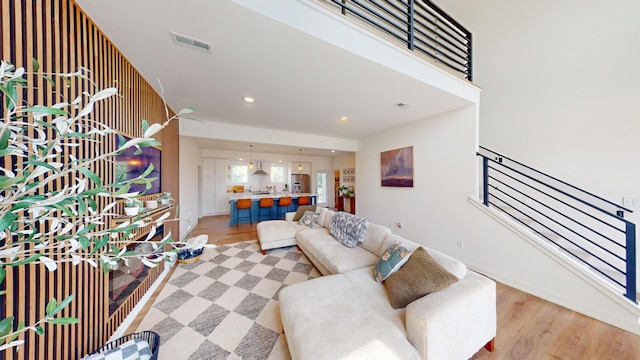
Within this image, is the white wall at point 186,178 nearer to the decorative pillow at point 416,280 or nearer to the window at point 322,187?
the decorative pillow at point 416,280

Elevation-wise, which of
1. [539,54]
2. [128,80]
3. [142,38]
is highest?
[539,54]

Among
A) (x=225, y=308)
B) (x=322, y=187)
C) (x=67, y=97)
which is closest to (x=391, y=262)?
(x=225, y=308)

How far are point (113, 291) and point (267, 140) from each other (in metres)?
3.50

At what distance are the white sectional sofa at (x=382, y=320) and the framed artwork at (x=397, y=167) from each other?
2432 millimetres

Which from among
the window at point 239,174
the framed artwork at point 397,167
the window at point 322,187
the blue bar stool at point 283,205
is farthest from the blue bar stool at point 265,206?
the window at point 322,187

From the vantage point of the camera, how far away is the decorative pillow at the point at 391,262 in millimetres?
1902

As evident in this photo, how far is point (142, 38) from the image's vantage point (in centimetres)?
172

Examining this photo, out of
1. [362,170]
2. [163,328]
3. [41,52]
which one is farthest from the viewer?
→ [362,170]

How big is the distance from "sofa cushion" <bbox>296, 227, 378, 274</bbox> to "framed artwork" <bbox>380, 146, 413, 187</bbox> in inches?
80.7

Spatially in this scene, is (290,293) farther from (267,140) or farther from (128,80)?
(267,140)

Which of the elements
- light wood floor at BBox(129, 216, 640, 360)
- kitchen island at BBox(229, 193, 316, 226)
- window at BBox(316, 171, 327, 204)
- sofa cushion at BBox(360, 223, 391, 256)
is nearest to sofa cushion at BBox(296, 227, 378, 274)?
sofa cushion at BBox(360, 223, 391, 256)

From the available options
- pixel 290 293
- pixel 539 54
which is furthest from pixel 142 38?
pixel 539 54

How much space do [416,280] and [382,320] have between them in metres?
0.41

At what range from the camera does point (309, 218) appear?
409 centimetres
